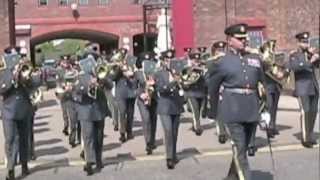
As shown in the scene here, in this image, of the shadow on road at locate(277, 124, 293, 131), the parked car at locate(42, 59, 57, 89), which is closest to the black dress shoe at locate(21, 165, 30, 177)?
the shadow on road at locate(277, 124, 293, 131)

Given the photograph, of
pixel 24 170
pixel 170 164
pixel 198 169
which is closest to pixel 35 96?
pixel 24 170

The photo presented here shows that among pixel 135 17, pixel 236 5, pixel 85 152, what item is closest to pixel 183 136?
pixel 85 152

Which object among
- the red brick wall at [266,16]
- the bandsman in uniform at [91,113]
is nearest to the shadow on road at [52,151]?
the bandsman in uniform at [91,113]

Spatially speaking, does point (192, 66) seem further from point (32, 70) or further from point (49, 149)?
point (32, 70)

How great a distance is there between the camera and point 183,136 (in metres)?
15.6

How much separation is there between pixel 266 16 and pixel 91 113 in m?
23.8

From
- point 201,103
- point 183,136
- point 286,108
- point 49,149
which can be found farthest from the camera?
point 286,108

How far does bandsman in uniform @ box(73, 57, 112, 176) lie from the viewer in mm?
11438

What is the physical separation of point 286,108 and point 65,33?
43229mm

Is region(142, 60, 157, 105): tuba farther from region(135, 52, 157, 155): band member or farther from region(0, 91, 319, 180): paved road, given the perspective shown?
region(0, 91, 319, 180): paved road

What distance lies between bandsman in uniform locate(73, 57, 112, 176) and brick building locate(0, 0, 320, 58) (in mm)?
18493

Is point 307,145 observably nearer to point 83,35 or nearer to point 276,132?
point 276,132

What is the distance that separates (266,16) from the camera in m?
34.3

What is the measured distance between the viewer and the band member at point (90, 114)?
11438mm
